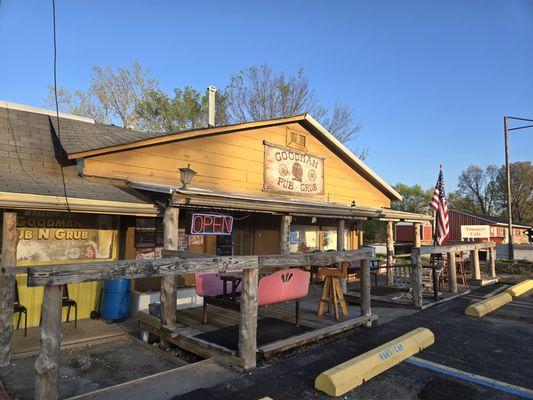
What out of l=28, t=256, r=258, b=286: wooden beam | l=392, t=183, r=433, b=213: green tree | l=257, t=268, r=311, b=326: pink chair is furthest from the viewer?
l=392, t=183, r=433, b=213: green tree

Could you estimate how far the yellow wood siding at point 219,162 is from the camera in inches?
340

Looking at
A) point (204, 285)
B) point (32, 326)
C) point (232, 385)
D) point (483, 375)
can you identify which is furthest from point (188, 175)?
point (483, 375)

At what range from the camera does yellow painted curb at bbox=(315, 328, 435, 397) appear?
3975mm

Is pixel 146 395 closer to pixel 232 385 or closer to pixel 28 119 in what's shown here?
pixel 232 385

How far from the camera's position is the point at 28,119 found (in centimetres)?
920

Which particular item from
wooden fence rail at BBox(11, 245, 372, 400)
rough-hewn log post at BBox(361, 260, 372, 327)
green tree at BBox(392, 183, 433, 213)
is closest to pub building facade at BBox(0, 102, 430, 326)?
wooden fence rail at BBox(11, 245, 372, 400)

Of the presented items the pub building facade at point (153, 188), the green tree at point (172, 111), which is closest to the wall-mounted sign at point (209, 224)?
the pub building facade at point (153, 188)

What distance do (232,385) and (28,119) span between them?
8569 millimetres

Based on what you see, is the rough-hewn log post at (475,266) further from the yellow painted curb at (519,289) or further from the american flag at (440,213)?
the american flag at (440,213)

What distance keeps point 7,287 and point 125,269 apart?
305 centimetres

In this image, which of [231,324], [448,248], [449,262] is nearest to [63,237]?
[231,324]

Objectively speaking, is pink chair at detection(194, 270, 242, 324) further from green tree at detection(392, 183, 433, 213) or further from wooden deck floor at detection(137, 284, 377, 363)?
green tree at detection(392, 183, 433, 213)

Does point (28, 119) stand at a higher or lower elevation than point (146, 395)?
higher

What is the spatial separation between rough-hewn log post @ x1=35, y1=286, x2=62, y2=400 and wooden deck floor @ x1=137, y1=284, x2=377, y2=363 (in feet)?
6.89
